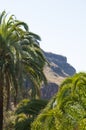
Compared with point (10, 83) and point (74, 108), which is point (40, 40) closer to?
point (10, 83)

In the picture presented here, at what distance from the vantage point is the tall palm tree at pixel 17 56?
22.1 m

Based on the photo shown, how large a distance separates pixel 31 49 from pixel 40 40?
208 centimetres

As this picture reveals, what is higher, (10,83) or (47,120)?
(10,83)

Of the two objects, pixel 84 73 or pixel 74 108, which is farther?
pixel 84 73

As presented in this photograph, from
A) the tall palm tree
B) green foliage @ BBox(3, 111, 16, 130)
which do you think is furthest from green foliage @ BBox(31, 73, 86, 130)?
green foliage @ BBox(3, 111, 16, 130)

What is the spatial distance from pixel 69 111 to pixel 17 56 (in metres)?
10.1

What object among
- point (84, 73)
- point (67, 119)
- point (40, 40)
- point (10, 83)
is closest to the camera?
point (67, 119)

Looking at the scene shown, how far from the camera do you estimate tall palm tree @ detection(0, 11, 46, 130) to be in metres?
22.1

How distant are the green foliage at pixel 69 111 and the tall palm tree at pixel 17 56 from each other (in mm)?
8951

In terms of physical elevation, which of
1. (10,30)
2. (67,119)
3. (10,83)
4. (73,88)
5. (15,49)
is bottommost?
(67,119)

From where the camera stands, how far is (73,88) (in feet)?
41.2

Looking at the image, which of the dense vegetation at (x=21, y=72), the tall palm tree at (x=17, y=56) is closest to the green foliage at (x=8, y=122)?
the dense vegetation at (x=21, y=72)

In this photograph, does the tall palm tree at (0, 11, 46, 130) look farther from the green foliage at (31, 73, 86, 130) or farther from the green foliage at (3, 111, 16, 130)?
the green foliage at (31, 73, 86, 130)

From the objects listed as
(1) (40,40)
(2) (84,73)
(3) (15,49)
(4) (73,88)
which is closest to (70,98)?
(4) (73,88)
